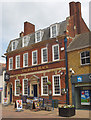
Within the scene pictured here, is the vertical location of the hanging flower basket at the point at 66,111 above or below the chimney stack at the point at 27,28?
below

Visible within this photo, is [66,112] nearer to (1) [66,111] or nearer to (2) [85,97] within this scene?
(1) [66,111]

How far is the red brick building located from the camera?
19.2 m

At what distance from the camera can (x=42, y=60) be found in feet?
69.5

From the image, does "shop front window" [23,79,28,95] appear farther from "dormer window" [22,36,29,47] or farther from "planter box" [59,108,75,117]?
"planter box" [59,108,75,117]

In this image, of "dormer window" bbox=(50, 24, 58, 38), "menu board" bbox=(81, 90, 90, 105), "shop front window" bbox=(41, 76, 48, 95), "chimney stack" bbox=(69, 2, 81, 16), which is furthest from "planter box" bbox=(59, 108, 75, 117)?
"chimney stack" bbox=(69, 2, 81, 16)

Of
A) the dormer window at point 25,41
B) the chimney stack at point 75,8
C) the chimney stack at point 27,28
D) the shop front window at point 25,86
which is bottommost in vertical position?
the shop front window at point 25,86

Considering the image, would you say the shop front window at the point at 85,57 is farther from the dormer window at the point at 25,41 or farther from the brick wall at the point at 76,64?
the dormer window at the point at 25,41

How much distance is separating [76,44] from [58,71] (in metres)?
3.58

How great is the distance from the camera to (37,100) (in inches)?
Answer: 646

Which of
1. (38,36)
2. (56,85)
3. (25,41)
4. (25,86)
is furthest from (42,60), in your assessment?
(25,41)

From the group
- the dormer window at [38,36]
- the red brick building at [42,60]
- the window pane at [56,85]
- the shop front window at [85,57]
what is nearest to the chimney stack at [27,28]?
the red brick building at [42,60]

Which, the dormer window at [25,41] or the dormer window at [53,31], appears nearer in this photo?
the dormer window at [53,31]

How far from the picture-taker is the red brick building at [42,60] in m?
19.2

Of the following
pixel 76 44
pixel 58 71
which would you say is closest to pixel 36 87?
pixel 58 71
